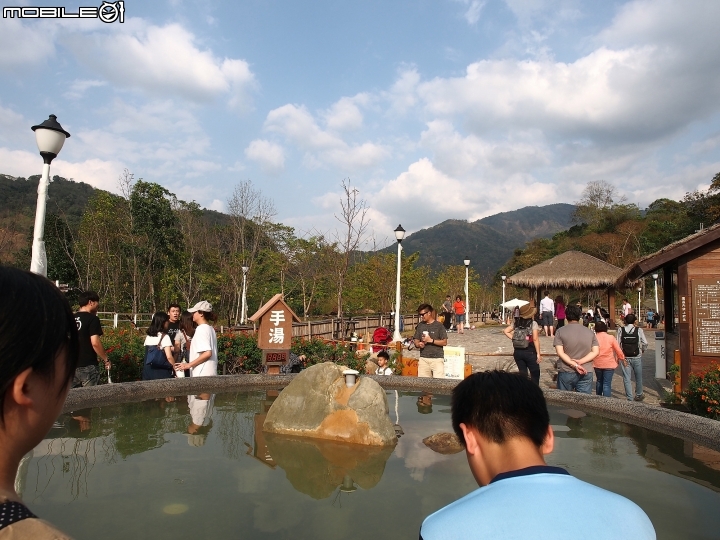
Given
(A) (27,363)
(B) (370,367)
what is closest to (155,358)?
(B) (370,367)

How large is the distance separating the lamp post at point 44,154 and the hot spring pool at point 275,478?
5.77 ft

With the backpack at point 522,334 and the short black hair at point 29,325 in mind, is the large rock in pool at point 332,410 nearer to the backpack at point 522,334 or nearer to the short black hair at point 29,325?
the backpack at point 522,334

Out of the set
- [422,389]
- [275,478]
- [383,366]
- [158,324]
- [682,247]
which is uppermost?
[682,247]

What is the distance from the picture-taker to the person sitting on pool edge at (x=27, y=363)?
2.95ft

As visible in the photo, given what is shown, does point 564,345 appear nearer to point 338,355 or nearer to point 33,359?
point 338,355

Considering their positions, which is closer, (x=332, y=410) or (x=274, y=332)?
(x=332, y=410)

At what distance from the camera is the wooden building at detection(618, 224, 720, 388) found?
806cm

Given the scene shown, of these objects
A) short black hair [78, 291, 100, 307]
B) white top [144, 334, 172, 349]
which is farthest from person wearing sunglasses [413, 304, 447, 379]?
short black hair [78, 291, 100, 307]

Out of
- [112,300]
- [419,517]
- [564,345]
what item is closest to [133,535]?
[419,517]

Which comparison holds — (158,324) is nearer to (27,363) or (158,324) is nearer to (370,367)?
(370,367)

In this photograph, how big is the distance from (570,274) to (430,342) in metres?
17.3

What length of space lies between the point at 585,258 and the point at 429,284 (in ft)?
44.6

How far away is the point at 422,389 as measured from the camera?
25.2 ft

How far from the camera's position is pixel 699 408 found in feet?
20.6
